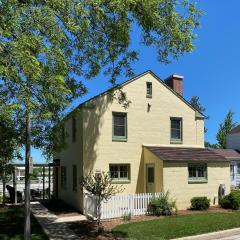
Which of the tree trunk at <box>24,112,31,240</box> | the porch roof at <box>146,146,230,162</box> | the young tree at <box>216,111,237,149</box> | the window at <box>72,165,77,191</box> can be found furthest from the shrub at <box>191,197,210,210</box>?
the young tree at <box>216,111,237,149</box>

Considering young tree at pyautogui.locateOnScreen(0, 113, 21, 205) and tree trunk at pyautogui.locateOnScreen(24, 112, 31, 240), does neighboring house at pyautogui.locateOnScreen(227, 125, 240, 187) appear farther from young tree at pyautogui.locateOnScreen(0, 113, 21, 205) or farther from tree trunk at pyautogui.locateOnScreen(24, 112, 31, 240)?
tree trunk at pyautogui.locateOnScreen(24, 112, 31, 240)

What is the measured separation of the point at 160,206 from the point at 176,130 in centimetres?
650

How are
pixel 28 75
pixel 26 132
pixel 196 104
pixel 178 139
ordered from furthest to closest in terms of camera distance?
pixel 196 104, pixel 178 139, pixel 26 132, pixel 28 75

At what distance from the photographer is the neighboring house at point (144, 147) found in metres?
23.1

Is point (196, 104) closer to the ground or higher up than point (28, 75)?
higher up

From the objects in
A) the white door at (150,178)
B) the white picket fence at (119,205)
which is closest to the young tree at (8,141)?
the white picket fence at (119,205)

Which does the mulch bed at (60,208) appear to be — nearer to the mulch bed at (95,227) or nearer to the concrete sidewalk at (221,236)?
the mulch bed at (95,227)

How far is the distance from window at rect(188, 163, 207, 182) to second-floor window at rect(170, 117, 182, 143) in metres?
2.23

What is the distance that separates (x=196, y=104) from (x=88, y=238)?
151 ft

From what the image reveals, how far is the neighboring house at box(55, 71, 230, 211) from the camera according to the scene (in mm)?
23109

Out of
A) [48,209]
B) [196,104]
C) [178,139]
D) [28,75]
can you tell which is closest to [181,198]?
[178,139]

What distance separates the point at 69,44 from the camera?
17281 mm

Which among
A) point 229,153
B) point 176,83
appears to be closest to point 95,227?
point 176,83

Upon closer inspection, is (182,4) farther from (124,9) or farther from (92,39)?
(92,39)
